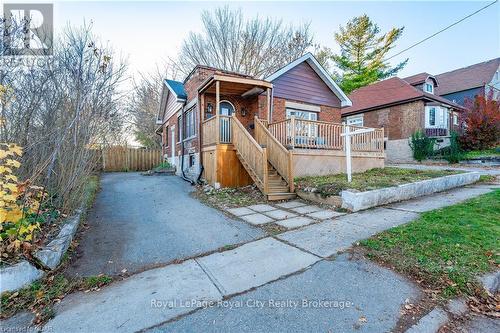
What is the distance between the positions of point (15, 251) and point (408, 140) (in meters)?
22.3

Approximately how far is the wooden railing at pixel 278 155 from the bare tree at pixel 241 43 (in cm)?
1703

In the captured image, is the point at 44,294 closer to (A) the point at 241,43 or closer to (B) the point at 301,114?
(B) the point at 301,114

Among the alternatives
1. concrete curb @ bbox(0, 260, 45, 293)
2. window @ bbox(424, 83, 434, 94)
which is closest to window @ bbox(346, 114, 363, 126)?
window @ bbox(424, 83, 434, 94)

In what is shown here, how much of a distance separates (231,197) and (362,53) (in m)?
28.3

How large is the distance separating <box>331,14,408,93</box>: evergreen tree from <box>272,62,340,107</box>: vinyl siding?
17067 millimetres

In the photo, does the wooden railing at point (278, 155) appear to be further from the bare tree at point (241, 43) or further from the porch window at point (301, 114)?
the bare tree at point (241, 43)

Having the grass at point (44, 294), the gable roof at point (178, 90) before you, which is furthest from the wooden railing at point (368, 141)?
the grass at point (44, 294)

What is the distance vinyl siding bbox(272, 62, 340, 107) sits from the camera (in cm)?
1184

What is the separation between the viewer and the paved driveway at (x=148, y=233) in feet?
11.8

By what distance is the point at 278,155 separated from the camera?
7.85 metres

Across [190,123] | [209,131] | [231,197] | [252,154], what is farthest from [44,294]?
[190,123]

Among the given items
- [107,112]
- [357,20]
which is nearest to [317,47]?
[357,20]

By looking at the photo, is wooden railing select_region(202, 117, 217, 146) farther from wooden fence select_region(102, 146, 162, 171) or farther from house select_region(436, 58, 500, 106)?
house select_region(436, 58, 500, 106)

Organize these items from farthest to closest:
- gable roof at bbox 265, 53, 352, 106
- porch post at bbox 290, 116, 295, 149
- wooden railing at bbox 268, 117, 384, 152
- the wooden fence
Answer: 1. the wooden fence
2. gable roof at bbox 265, 53, 352, 106
3. wooden railing at bbox 268, 117, 384, 152
4. porch post at bbox 290, 116, 295, 149
